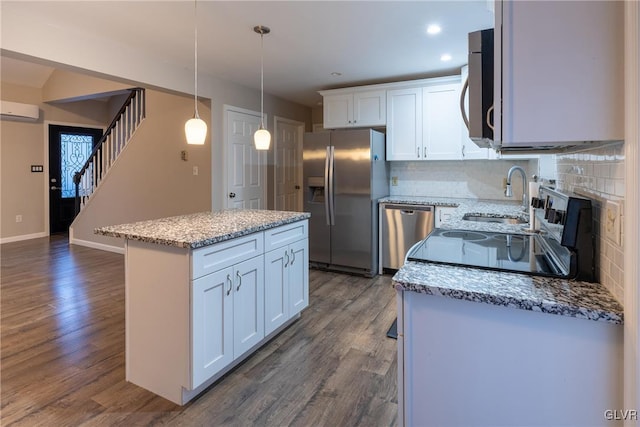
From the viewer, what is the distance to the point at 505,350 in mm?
1075

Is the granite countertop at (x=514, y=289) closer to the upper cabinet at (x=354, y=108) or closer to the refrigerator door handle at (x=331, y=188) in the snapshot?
the refrigerator door handle at (x=331, y=188)

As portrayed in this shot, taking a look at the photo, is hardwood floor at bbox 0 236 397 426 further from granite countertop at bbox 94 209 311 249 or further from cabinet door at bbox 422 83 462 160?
cabinet door at bbox 422 83 462 160

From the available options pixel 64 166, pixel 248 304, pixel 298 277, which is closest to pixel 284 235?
pixel 298 277

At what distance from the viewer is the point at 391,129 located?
14.3 feet

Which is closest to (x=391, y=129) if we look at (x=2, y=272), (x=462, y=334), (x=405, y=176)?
(x=405, y=176)

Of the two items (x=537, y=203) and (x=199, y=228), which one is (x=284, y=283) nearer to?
(x=199, y=228)

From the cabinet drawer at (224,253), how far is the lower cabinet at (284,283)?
16 cm

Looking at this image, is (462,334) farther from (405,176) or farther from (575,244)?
(405,176)

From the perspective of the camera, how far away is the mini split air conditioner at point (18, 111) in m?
5.77

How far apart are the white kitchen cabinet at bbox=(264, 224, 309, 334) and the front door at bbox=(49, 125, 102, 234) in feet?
20.2

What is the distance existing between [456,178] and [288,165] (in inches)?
102

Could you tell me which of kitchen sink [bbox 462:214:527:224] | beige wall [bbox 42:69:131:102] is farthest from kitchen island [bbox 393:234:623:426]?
beige wall [bbox 42:69:131:102]

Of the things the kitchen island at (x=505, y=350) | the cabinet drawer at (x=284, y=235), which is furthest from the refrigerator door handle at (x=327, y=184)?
the kitchen island at (x=505, y=350)

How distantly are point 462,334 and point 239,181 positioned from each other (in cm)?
401
